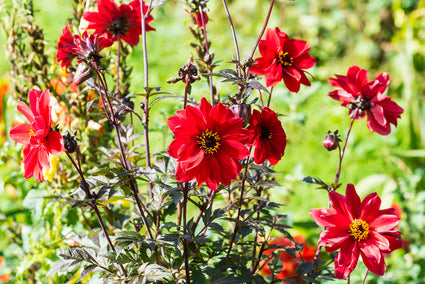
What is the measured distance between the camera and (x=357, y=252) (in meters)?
0.82

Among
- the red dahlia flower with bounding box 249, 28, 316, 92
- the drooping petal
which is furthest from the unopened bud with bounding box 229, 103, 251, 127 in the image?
the drooping petal

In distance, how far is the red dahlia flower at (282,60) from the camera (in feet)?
2.80

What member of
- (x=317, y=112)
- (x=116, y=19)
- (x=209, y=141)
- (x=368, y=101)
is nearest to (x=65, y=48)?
(x=116, y=19)

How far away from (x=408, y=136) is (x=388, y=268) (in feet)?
3.38

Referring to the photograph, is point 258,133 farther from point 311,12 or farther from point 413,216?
point 311,12

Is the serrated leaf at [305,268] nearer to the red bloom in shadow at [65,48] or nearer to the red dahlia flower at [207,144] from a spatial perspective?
the red dahlia flower at [207,144]

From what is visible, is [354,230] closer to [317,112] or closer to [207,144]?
[207,144]

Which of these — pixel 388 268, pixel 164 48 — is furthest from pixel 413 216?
pixel 164 48

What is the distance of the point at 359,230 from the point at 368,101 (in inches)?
10.9

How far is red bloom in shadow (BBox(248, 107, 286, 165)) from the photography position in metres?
0.80

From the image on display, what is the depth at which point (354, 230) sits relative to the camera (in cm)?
83

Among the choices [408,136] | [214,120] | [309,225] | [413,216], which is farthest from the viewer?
[408,136]

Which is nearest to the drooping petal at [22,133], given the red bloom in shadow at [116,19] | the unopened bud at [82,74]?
the unopened bud at [82,74]

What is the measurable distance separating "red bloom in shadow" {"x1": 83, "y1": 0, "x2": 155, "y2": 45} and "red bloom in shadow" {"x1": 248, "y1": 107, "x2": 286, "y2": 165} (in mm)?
341
